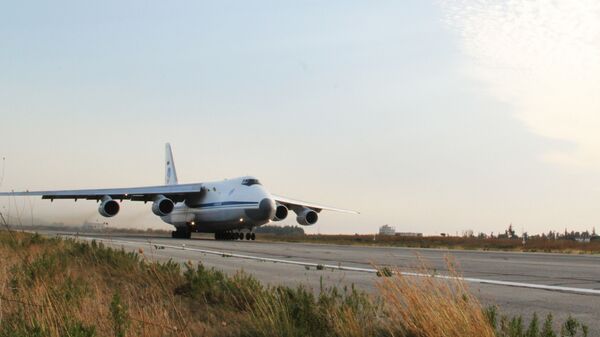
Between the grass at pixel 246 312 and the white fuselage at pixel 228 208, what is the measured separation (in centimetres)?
2456

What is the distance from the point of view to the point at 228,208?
35.4 metres

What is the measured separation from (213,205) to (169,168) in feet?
60.2

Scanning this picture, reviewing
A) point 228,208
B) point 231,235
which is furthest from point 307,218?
point 228,208

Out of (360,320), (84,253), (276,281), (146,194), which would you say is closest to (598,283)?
(276,281)

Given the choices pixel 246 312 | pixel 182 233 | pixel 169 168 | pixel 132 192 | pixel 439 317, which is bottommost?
pixel 246 312

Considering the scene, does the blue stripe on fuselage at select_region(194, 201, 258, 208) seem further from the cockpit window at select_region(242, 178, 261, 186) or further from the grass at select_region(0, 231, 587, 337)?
the grass at select_region(0, 231, 587, 337)

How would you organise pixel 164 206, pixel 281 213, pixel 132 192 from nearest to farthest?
1. pixel 281 213
2. pixel 164 206
3. pixel 132 192

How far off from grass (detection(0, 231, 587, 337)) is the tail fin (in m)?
45.3

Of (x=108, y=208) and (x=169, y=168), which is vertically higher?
(x=169, y=168)

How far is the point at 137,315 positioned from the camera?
18.6 feet

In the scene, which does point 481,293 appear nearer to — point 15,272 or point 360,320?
point 360,320

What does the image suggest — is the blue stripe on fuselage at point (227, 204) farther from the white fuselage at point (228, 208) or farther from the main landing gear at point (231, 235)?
the main landing gear at point (231, 235)

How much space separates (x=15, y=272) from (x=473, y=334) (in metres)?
7.34

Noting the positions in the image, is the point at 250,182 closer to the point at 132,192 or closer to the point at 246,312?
the point at 132,192
